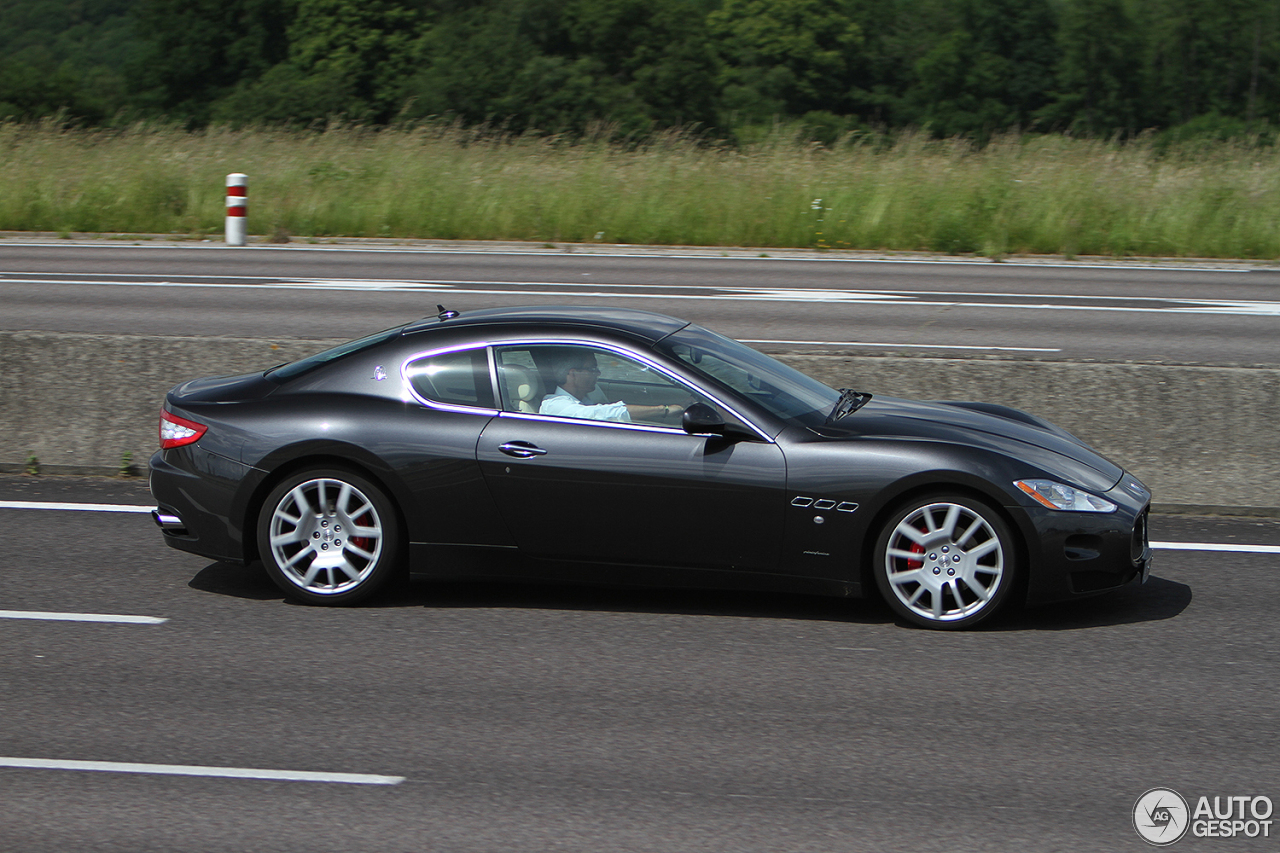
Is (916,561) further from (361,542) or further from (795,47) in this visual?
(795,47)

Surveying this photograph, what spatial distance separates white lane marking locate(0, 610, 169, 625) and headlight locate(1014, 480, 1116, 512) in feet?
12.5

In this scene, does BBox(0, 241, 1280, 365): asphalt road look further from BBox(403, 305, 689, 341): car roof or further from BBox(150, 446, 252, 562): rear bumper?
BBox(150, 446, 252, 562): rear bumper

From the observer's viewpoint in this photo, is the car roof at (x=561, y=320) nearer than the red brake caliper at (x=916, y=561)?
No

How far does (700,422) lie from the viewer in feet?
20.1

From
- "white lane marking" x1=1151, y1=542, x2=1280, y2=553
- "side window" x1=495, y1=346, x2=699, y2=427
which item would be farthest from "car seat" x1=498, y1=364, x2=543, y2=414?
"white lane marking" x1=1151, y1=542, x2=1280, y2=553

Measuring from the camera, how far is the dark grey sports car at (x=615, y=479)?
6094mm

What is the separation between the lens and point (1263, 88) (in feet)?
225

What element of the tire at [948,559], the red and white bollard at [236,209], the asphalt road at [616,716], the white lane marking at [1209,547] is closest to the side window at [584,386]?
the asphalt road at [616,716]

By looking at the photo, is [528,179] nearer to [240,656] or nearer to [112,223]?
[112,223]

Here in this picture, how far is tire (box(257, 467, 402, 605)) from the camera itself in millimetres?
6434

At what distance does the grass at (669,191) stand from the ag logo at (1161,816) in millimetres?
18871

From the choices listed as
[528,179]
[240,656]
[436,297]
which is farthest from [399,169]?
[240,656]

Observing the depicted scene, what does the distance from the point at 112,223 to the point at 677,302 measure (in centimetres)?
1314

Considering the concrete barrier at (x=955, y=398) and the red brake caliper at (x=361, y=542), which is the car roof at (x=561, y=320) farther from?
the concrete barrier at (x=955, y=398)
